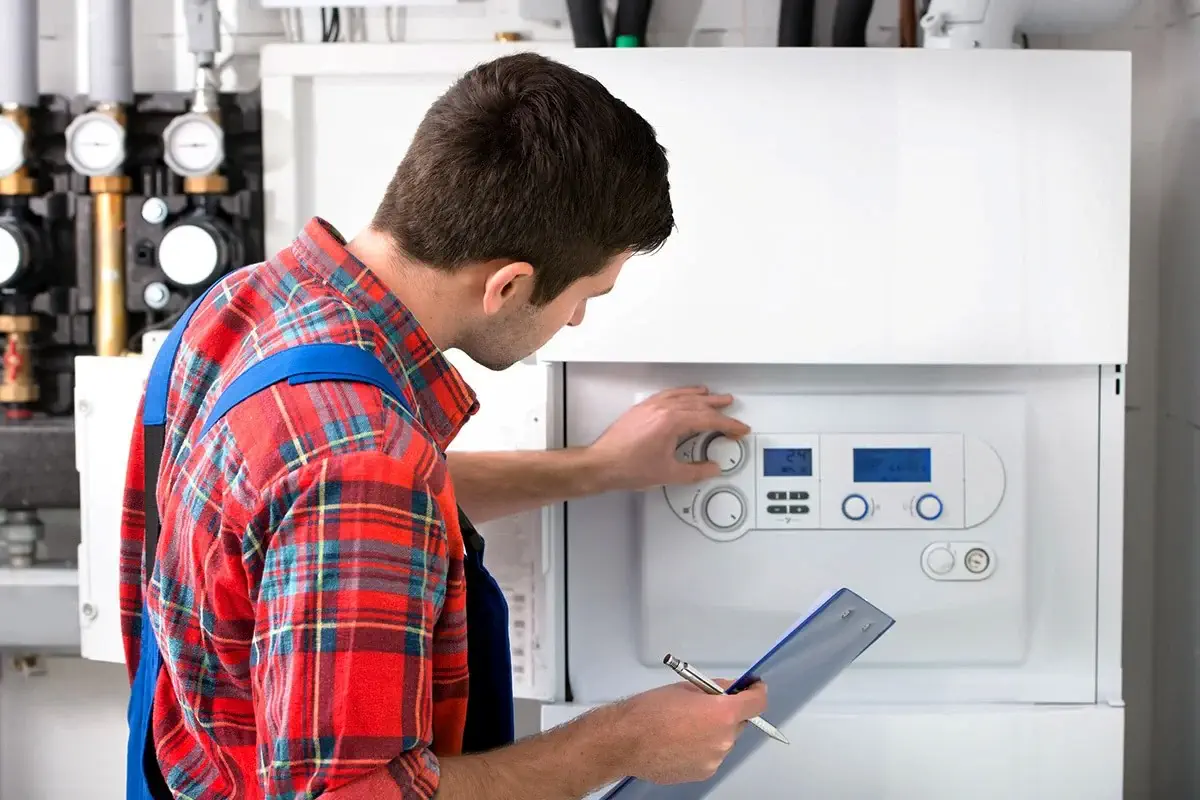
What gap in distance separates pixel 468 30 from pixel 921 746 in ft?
3.69

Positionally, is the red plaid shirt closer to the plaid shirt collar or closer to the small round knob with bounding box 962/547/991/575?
the plaid shirt collar

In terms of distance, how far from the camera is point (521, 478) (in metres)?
1.27

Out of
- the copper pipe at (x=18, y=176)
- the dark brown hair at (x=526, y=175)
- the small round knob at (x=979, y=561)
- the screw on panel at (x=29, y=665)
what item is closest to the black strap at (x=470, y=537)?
the dark brown hair at (x=526, y=175)

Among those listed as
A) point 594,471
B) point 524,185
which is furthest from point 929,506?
point 524,185

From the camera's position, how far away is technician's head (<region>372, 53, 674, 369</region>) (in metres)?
0.80

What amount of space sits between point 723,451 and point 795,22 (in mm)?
601

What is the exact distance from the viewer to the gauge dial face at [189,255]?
1.58 m

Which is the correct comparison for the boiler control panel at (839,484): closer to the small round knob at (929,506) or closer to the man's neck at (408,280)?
the small round knob at (929,506)

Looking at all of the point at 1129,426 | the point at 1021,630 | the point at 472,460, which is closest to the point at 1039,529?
the point at 1021,630

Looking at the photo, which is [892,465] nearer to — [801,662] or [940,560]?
[940,560]

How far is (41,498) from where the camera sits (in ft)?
5.25

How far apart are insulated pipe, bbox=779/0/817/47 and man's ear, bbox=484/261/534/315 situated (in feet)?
2.75

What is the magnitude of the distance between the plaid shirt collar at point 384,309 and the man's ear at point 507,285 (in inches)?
2.1

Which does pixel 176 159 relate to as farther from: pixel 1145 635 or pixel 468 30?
pixel 1145 635
